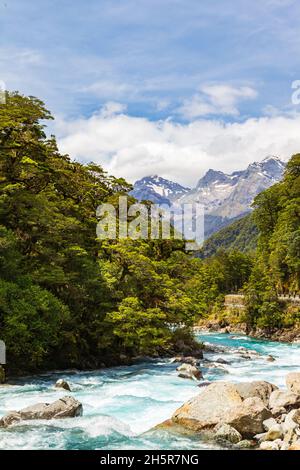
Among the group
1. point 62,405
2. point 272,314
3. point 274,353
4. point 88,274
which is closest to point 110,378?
point 88,274

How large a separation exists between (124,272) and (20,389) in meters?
12.1

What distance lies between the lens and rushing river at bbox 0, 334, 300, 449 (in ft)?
47.2

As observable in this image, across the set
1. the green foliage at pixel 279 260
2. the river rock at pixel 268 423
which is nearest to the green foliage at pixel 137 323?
the river rock at pixel 268 423

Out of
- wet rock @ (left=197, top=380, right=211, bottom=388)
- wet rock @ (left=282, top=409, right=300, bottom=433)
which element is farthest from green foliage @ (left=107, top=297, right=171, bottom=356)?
wet rock @ (left=282, top=409, right=300, bottom=433)

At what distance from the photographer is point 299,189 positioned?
68.6m

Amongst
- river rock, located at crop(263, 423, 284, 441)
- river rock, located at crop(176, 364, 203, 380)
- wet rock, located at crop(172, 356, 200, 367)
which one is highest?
river rock, located at crop(263, 423, 284, 441)

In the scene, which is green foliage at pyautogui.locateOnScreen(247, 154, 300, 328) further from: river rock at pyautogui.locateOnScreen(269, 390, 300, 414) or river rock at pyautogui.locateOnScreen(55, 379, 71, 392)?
river rock at pyautogui.locateOnScreen(269, 390, 300, 414)

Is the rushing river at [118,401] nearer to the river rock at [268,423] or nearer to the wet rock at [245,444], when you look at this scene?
the wet rock at [245,444]

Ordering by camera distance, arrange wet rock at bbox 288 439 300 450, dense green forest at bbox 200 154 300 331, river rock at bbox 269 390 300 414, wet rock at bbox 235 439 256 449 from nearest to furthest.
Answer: wet rock at bbox 288 439 300 450, wet rock at bbox 235 439 256 449, river rock at bbox 269 390 300 414, dense green forest at bbox 200 154 300 331

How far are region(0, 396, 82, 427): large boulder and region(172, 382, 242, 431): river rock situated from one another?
3.71 meters

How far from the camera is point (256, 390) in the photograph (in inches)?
734

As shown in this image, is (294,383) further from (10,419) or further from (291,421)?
(10,419)

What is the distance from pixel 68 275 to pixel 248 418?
54.0 feet
